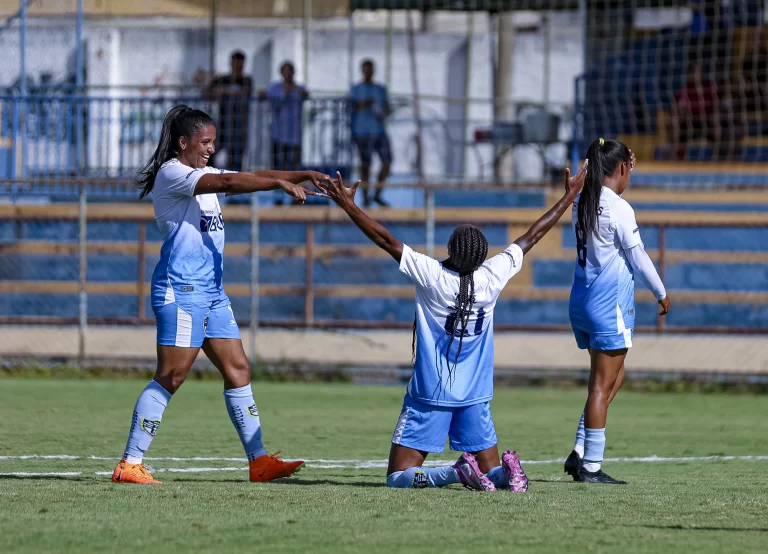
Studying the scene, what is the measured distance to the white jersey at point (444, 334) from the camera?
6855 mm

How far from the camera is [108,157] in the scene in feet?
64.7

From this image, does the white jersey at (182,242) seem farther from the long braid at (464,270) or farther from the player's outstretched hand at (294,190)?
the long braid at (464,270)

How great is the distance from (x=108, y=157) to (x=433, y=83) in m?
10.0

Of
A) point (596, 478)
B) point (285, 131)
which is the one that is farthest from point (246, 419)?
point (285, 131)

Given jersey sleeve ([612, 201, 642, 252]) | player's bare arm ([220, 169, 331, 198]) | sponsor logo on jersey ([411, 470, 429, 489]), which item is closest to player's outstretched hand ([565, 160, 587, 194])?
jersey sleeve ([612, 201, 642, 252])

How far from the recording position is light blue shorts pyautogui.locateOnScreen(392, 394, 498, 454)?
22.7ft

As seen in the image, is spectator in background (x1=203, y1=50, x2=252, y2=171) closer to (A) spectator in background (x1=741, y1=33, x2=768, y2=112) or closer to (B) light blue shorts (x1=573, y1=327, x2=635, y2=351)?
(A) spectator in background (x1=741, y1=33, x2=768, y2=112)

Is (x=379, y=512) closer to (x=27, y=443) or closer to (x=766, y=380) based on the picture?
(x=27, y=443)

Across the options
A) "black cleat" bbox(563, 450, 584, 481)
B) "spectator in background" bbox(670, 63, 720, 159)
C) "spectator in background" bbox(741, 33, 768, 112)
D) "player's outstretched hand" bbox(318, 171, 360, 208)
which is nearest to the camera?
"player's outstretched hand" bbox(318, 171, 360, 208)

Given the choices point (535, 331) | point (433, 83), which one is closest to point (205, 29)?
point (433, 83)

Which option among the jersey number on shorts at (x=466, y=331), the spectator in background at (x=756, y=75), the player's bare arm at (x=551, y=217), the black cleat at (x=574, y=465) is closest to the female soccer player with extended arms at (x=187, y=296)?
the jersey number on shorts at (x=466, y=331)

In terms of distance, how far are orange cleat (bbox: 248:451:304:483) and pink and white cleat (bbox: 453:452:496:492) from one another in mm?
1019

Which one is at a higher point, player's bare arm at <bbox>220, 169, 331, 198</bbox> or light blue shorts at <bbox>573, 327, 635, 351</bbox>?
player's bare arm at <bbox>220, 169, 331, 198</bbox>

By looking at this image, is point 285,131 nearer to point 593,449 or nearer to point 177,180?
point 177,180
